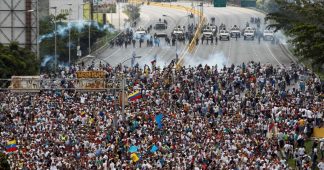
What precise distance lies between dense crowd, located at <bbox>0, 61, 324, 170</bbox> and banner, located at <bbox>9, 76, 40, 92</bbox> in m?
0.55

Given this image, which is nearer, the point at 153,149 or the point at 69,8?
the point at 153,149

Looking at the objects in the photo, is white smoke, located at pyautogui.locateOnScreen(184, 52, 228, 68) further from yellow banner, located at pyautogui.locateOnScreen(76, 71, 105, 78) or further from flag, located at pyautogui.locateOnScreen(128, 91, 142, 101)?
flag, located at pyautogui.locateOnScreen(128, 91, 142, 101)

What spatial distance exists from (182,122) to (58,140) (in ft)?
24.4

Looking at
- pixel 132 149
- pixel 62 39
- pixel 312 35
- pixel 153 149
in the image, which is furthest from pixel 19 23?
pixel 153 149

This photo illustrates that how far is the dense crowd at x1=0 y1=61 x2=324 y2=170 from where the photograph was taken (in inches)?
2093

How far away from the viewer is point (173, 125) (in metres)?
60.1

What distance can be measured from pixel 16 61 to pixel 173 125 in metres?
27.1

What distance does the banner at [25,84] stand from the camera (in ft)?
228

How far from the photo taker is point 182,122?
6153 centimetres

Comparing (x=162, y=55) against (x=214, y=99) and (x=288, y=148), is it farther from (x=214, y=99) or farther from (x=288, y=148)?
(x=288, y=148)

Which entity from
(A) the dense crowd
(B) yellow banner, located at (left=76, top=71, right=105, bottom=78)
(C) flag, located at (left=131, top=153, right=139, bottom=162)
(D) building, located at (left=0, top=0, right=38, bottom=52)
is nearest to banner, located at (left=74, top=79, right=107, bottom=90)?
(A) the dense crowd

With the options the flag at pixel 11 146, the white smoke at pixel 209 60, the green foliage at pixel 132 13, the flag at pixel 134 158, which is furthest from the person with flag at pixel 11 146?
the green foliage at pixel 132 13

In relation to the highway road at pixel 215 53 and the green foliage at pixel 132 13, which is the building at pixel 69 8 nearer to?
the highway road at pixel 215 53

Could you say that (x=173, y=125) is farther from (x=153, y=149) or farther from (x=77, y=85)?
(x=77, y=85)
